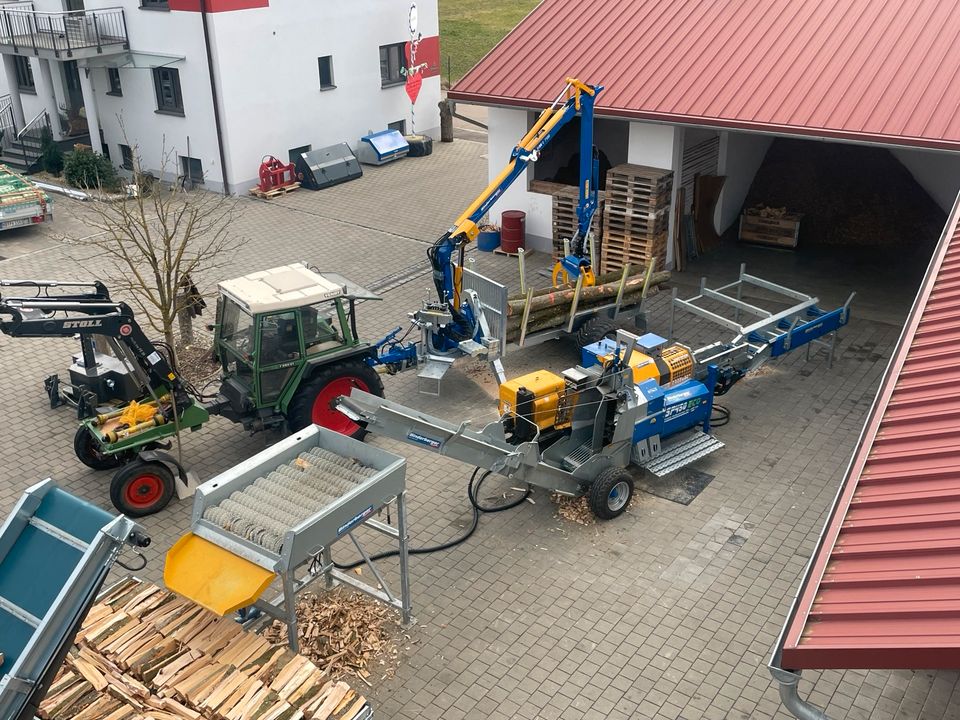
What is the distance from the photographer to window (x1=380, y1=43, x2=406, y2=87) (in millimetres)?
25281

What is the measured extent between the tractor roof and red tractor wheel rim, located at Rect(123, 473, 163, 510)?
222cm

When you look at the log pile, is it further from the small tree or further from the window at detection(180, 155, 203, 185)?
the window at detection(180, 155, 203, 185)

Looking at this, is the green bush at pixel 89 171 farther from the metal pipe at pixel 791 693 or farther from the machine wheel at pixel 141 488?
the metal pipe at pixel 791 693

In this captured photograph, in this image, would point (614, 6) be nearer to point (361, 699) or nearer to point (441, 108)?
point (441, 108)

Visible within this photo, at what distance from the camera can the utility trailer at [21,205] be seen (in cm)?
1970

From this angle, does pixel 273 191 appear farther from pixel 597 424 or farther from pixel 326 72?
pixel 597 424

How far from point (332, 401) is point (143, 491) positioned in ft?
7.75

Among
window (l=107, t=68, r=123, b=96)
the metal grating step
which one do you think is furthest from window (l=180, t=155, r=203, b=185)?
the metal grating step

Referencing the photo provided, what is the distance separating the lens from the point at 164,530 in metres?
10.5

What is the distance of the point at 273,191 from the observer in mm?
22500

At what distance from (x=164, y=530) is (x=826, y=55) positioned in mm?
12608

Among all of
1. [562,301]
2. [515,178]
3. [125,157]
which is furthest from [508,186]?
[125,157]

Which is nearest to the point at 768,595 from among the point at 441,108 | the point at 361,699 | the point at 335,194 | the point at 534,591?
the point at 534,591

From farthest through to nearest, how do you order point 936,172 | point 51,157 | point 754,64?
point 51,157, point 936,172, point 754,64
